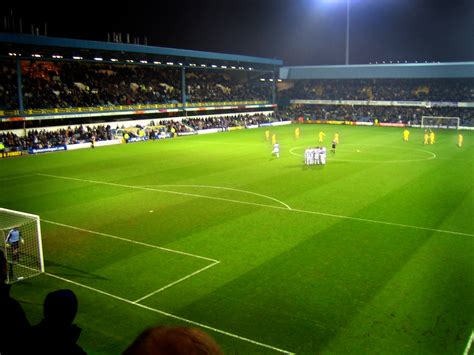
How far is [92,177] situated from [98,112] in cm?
2207

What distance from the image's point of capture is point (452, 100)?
6650cm

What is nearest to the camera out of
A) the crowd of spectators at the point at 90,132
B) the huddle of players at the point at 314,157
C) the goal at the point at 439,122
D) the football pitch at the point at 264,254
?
the football pitch at the point at 264,254

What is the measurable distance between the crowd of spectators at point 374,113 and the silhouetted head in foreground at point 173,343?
66663mm

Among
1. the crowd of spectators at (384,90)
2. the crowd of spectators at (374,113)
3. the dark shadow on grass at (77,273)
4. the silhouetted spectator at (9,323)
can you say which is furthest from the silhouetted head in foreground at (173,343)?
the crowd of spectators at (384,90)

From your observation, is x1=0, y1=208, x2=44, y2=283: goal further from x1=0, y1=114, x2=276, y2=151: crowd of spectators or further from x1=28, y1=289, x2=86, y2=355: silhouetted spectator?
x1=0, y1=114, x2=276, y2=151: crowd of spectators

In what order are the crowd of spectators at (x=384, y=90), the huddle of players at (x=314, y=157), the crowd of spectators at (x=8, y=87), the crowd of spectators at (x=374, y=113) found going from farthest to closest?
the crowd of spectators at (x=384, y=90) < the crowd of spectators at (x=374, y=113) < the crowd of spectators at (x=8, y=87) < the huddle of players at (x=314, y=157)

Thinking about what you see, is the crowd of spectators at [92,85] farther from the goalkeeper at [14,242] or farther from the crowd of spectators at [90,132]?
the goalkeeper at [14,242]

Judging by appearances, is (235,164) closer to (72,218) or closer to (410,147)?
(72,218)

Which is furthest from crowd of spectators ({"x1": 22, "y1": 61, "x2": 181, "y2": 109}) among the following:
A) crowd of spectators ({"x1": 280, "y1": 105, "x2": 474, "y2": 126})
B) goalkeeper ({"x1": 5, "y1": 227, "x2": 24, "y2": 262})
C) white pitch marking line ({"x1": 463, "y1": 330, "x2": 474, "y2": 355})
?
white pitch marking line ({"x1": 463, "y1": 330, "x2": 474, "y2": 355})

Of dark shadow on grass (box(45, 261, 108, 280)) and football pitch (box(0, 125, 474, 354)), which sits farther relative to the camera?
dark shadow on grass (box(45, 261, 108, 280))

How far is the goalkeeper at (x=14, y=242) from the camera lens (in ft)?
42.0

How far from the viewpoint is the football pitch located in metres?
9.58

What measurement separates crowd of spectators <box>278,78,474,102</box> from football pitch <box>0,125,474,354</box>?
45.7 m

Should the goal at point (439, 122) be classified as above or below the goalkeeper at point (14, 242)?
above
